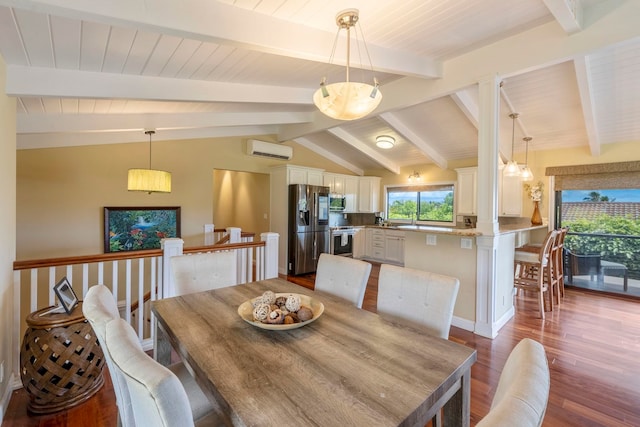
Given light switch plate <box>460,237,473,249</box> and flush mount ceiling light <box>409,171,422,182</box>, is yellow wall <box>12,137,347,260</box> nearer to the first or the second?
flush mount ceiling light <box>409,171,422,182</box>

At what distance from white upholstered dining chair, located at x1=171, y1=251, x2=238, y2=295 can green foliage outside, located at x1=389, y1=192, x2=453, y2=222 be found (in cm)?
513

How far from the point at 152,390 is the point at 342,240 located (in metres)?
5.77

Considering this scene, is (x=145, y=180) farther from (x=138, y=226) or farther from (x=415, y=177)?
(x=415, y=177)

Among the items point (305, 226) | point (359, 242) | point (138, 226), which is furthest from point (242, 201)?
point (359, 242)

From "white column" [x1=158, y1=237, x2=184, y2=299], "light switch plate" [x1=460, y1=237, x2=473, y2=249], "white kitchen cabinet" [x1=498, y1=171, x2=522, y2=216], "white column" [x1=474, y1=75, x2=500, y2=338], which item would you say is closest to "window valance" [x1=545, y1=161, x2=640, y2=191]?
"white kitchen cabinet" [x1=498, y1=171, x2=522, y2=216]

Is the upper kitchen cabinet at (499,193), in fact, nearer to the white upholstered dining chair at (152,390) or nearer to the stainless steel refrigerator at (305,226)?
the stainless steel refrigerator at (305,226)

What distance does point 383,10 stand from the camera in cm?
210

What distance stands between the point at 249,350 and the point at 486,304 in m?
2.70

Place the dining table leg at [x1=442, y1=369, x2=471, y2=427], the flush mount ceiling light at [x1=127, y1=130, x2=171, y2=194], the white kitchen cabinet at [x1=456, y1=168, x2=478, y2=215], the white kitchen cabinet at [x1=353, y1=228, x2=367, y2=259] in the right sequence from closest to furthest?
the dining table leg at [x1=442, y1=369, x2=471, y2=427]
the flush mount ceiling light at [x1=127, y1=130, x2=171, y2=194]
the white kitchen cabinet at [x1=456, y1=168, x2=478, y2=215]
the white kitchen cabinet at [x1=353, y1=228, x2=367, y2=259]

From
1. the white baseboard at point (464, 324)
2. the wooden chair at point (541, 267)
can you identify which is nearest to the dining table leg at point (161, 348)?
the white baseboard at point (464, 324)

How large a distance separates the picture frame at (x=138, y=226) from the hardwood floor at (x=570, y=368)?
2695 millimetres

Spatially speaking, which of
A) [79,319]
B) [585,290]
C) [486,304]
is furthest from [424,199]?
[79,319]

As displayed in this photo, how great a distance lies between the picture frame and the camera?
4.39 metres

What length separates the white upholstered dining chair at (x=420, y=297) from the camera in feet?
5.19
